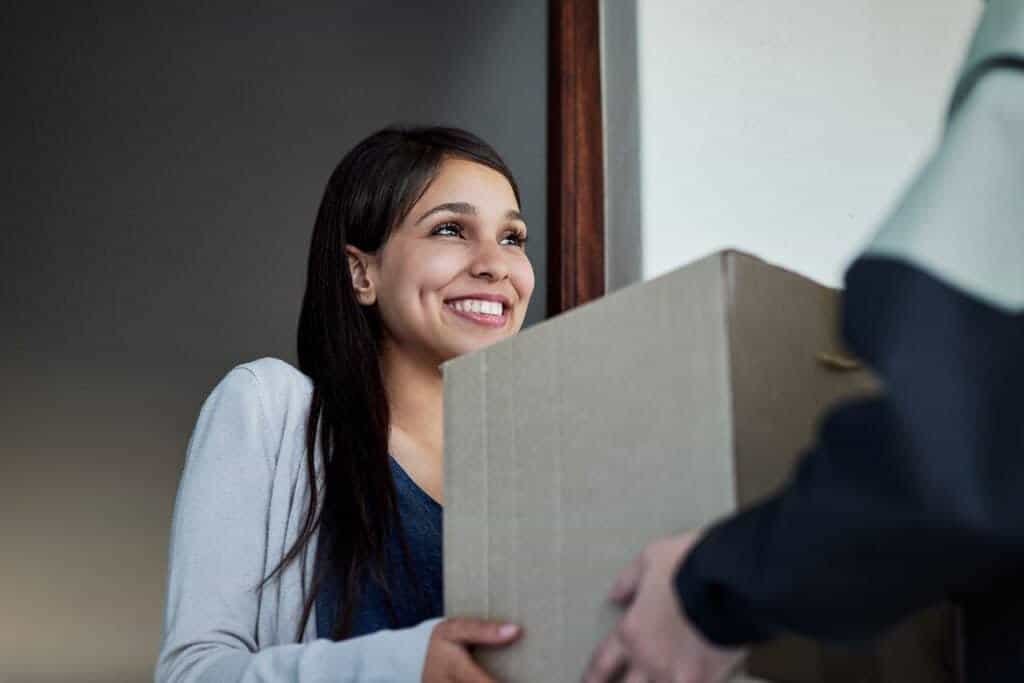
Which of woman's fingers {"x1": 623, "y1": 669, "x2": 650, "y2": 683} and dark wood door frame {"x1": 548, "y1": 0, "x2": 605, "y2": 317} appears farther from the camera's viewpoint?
dark wood door frame {"x1": 548, "y1": 0, "x2": 605, "y2": 317}

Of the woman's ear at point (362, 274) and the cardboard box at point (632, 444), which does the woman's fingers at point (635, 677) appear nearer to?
the cardboard box at point (632, 444)

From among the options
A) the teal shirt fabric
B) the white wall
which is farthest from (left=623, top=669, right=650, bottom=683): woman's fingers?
the white wall

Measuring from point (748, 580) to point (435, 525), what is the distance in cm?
66

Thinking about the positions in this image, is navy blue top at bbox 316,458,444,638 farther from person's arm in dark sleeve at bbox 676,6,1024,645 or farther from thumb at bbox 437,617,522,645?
person's arm in dark sleeve at bbox 676,6,1024,645

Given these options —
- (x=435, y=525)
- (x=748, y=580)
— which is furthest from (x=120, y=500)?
(x=748, y=580)

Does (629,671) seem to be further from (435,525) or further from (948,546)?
(435,525)

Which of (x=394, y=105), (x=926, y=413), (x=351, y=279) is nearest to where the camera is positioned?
(x=926, y=413)

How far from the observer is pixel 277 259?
2.03m

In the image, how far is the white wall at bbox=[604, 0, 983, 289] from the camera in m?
1.59

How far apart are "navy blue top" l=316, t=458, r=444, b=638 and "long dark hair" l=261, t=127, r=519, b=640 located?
10 millimetres

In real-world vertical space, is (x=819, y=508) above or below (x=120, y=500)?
above

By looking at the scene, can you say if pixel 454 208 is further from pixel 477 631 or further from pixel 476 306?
pixel 477 631

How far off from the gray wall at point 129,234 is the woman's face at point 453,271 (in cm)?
65

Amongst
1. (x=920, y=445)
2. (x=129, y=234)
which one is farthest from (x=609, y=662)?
(x=129, y=234)
